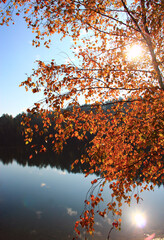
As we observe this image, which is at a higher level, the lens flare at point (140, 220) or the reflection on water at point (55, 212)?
the reflection on water at point (55, 212)

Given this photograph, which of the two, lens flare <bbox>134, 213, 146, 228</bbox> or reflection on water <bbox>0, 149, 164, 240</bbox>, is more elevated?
reflection on water <bbox>0, 149, 164, 240</bbox>

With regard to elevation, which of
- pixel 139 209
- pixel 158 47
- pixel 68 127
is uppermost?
A: pixel 158 47

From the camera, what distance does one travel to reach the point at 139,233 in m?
12.1

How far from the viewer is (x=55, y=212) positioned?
1542cm

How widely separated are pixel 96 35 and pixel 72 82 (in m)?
2.94

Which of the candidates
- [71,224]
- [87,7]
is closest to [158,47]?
[87,7]

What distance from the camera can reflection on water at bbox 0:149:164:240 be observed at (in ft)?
39.1

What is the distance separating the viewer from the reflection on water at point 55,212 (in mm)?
11921

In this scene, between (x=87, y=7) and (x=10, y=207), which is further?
(x=10, y=207)

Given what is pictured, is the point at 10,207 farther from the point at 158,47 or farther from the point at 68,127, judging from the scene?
the point at 158,47

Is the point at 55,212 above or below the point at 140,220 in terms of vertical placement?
above

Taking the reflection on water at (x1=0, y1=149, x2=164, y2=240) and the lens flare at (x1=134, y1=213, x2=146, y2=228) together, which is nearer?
the reflection on water at (x1=0, y1=149, x2=164, y2=240)

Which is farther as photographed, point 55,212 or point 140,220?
point 55,212

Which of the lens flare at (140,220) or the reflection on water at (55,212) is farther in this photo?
the lens flare at (140,220)
